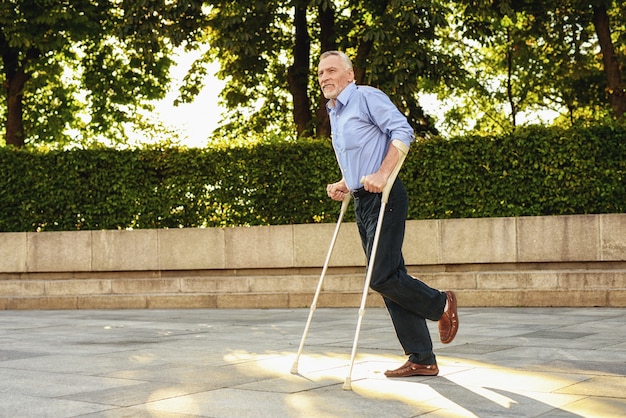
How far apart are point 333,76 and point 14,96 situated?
17901mm

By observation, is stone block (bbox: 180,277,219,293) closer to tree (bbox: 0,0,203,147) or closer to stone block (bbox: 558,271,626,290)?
stone block (bbox: 558,271,626,290)

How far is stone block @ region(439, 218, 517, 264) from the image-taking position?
44.2ft

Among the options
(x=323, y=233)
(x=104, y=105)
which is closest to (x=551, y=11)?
(x=323, y=233)

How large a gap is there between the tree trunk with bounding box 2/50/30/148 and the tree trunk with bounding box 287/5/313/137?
21.1ft

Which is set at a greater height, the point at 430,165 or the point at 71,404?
the point at 430,165

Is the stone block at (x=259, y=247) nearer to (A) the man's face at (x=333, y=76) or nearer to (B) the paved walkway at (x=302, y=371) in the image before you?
(B) the paved walkway at (x=302, y=371)

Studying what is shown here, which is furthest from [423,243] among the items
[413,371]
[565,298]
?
[413,371]

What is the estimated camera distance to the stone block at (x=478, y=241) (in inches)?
530

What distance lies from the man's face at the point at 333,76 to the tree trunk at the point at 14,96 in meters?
17.3

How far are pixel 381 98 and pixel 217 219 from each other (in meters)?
9.33

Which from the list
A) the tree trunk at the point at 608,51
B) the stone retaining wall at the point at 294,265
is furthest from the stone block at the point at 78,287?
the tree trunk at the point at 608,51

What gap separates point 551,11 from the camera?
67.3 feet

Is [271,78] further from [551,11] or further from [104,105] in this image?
[551,11]

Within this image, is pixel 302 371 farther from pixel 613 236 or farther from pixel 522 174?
pixel 522 174
